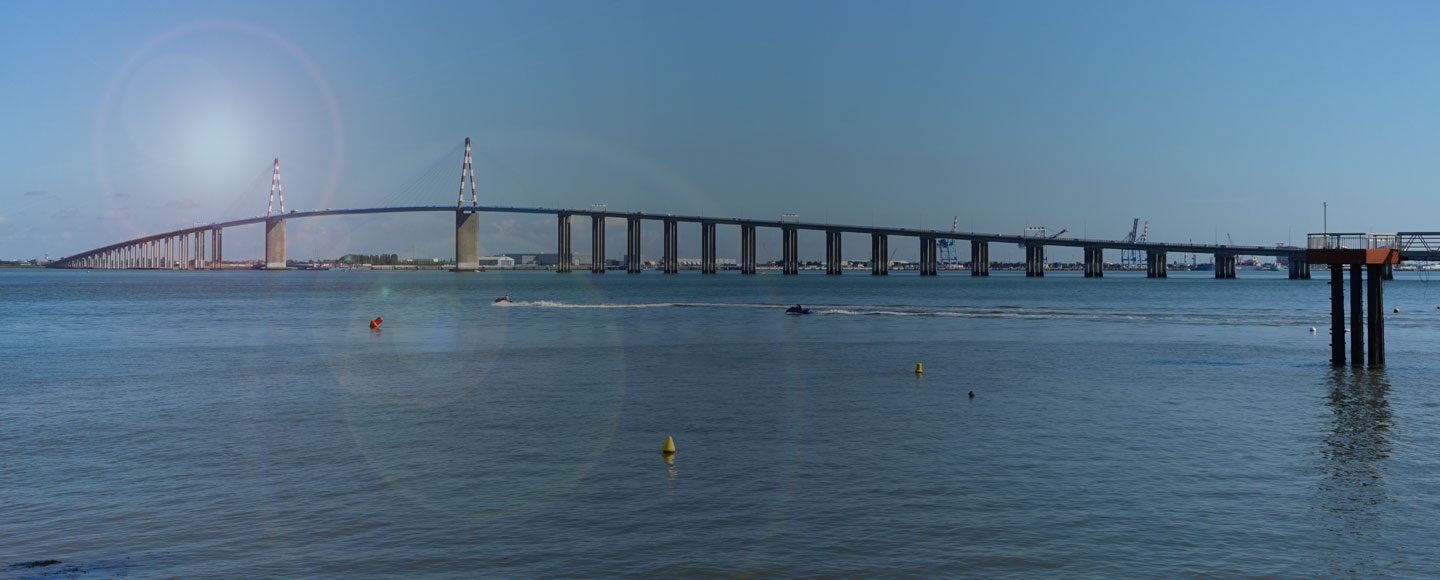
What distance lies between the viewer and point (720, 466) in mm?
19188

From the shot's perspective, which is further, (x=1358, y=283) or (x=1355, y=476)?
(x=1358, y=283)

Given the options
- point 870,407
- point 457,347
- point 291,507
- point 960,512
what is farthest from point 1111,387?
point 457,347

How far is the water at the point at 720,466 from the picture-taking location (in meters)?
13.7

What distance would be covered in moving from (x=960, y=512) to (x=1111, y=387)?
1741 cm

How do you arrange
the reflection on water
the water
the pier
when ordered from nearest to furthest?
1. the water
2. the reflection on water
3. the pier

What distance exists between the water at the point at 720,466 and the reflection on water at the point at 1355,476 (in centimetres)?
8

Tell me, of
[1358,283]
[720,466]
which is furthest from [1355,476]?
[1358,283]

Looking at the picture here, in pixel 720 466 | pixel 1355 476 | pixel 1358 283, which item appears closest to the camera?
pixel 1355 476

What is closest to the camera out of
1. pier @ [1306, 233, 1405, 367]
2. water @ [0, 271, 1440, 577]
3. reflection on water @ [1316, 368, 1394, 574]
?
water @ [0, 271, 1440, 577]

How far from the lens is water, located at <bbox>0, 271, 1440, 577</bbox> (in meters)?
13.7

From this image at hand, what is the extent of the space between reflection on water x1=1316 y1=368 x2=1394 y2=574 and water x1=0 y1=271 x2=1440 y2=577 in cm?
8

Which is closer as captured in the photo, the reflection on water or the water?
the water

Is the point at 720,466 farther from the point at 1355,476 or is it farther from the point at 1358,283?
the point at 1358,283

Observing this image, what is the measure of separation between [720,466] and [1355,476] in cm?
1003
